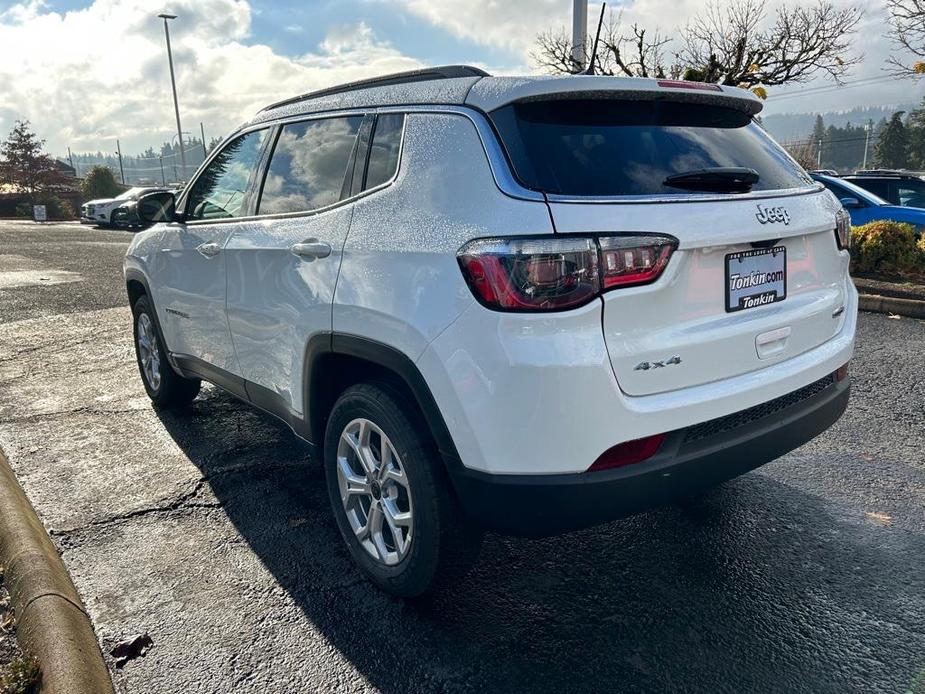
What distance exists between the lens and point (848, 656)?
239 cm

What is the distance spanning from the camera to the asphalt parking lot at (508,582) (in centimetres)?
240

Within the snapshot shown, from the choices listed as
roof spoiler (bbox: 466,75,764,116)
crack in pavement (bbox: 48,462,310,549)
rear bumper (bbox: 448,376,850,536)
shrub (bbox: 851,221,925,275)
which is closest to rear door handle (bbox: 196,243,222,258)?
crack in pavement (bbox: 48,462,310,549)

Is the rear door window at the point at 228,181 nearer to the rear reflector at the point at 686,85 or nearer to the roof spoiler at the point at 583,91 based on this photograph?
the roof spoiler at the point at 583,91

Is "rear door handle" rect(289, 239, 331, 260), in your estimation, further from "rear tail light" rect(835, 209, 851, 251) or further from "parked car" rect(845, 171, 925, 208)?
"parked car" rect(845, 171, 925, 208)

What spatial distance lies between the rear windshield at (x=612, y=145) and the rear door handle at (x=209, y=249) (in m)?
1.94

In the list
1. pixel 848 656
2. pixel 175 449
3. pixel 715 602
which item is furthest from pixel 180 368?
pixel 848 656

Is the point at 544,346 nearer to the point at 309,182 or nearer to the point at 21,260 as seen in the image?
the point at 309,182

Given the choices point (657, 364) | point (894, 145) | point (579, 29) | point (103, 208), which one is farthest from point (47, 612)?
point (894, 145)

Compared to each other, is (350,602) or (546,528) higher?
(546,528)

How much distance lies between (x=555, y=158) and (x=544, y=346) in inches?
24.6

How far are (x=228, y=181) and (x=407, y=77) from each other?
1487mm

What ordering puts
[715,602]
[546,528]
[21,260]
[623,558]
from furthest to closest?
[21,260] < [623,558] < [715,602] < [546,528]

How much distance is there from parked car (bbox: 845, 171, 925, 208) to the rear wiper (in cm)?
1153

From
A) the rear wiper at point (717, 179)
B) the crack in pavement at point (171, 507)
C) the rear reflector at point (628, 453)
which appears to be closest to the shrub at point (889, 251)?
the rear wiper at point (717, 179)
